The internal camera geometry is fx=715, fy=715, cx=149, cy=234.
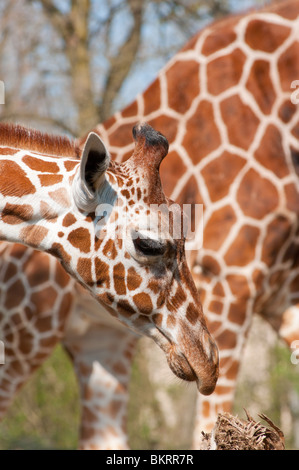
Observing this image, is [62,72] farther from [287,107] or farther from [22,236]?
[22,236]

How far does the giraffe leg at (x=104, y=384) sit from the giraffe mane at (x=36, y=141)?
7.61ft

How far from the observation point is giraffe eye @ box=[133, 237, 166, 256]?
9.31 ft

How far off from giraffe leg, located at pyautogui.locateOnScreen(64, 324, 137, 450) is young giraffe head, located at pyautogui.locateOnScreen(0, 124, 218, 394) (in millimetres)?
2341

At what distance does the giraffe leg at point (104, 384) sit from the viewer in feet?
17.4

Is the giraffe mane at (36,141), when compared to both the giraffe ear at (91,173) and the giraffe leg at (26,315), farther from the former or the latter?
the giraffe leg at (26,315)

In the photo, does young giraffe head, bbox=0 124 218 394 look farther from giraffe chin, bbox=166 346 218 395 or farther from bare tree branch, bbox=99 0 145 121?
bare tree branch, bbox=99 0 145 121

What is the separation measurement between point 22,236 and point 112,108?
668 cm

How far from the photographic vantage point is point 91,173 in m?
2.81

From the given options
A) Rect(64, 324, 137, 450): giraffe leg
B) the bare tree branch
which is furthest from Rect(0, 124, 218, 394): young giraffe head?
the bare tree branch

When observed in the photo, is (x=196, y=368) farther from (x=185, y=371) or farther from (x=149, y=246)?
(x=149, y=246)

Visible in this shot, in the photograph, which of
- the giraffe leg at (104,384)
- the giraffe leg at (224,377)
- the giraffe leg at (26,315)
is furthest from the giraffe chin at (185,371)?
the giraffe leg at (104,384)

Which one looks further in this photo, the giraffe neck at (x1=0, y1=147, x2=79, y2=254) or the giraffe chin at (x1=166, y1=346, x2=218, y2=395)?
the giraffe neck at (x1=0, y1=147, x2=79, y2=254)
